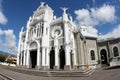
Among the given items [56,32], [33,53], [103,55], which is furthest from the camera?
[33,53]

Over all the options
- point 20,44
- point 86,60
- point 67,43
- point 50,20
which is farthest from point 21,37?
point 86,60

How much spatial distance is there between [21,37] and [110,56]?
25422 mm

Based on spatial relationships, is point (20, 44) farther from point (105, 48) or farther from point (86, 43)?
point (105, 48)

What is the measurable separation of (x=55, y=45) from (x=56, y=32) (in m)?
3.77

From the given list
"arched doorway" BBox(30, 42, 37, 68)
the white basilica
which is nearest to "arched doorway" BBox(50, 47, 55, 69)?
the white basilica

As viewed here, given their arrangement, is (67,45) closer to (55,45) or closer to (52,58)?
(55,45)

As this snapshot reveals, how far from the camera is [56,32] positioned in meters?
32.8

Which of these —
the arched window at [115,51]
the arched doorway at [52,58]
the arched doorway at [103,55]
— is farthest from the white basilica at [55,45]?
the arched window at [115,51]

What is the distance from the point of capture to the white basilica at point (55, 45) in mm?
29953

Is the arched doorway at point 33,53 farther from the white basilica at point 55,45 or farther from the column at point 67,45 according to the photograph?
the column at point 67,45

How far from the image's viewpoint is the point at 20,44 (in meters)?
39.2

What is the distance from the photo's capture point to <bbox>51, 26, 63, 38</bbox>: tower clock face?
31.7 meters

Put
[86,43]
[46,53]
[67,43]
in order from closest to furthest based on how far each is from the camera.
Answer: [67,43]
[46,53]
[86,43]

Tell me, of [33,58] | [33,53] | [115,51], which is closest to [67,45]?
[33,53]
